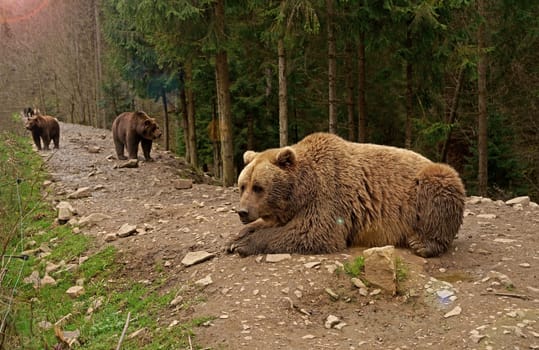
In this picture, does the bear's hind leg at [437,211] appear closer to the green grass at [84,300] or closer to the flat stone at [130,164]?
the green grass at [84,300]

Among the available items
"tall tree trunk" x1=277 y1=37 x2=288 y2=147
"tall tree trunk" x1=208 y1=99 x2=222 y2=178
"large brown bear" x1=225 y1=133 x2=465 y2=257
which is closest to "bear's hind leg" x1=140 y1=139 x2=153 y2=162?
"tall tree trunk" x1=277 y1=37 x2=288 y2=147

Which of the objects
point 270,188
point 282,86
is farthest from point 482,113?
point 270,188

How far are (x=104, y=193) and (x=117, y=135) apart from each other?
483 cm

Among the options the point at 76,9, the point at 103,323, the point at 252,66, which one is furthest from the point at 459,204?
the point at 76,9

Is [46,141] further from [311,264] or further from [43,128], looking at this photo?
[311,264]

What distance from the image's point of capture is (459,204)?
5316 mm

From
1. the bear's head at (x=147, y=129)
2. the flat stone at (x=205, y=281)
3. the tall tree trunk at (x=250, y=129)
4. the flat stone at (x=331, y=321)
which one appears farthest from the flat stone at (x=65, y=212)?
the tall tree trunk at (x=250, y=129)

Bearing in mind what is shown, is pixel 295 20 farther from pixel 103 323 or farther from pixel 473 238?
pixel 103 323

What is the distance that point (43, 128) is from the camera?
1723 centimetres

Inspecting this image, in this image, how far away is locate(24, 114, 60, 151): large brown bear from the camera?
1680 cm

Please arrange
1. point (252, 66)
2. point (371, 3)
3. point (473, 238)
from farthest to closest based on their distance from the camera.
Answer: point (252, 66) < point (371, 3) < point (473, 238)

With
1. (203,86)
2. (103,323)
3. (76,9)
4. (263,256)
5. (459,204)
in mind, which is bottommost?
(103,323)

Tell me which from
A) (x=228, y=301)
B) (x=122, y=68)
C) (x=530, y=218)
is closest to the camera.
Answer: (x=228, y=301)

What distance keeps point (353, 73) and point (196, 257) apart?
13.8 meters
